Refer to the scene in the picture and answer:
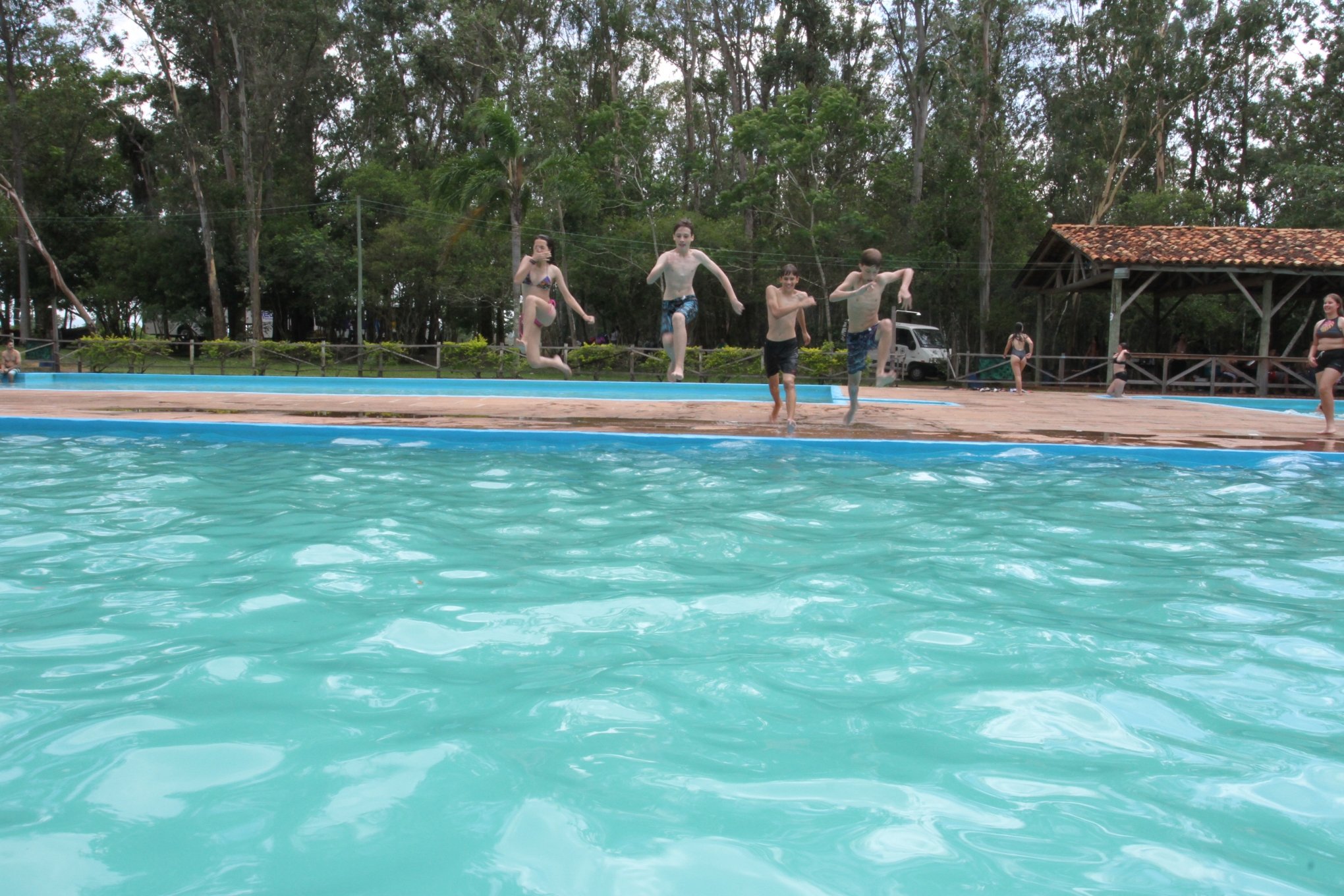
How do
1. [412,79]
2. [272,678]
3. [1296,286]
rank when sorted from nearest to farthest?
[272,678] → [1296,286] → [412,79]

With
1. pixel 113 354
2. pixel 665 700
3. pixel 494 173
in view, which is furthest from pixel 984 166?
pixel 665 700

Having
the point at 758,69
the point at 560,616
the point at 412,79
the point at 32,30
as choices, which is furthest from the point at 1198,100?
the point at 32,30

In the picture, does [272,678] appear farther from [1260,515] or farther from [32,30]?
[32,30]

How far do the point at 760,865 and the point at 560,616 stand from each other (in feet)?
5.60

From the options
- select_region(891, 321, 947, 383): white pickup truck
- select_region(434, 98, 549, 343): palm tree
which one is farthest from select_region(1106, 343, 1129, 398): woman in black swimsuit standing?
select_region(434, 98, 549, 343): palm tree

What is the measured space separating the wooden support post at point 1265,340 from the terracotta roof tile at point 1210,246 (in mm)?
783

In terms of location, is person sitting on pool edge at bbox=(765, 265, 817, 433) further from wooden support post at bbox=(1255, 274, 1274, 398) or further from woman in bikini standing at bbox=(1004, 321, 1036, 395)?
wooden support post at bbox=(1255, 274, 1274, 398)

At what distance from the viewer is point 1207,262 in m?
20.3

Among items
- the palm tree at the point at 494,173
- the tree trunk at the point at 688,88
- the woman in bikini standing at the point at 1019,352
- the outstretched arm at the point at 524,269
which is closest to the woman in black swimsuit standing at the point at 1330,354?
the woman in bikini standing at the point at 1019,352

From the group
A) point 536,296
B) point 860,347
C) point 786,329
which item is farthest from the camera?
point 536,296

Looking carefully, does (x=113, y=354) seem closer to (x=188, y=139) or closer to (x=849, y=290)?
(x=188, y=139)

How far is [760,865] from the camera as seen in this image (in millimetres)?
1826

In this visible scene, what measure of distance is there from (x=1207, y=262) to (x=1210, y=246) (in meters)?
1.44

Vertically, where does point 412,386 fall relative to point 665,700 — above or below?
above
